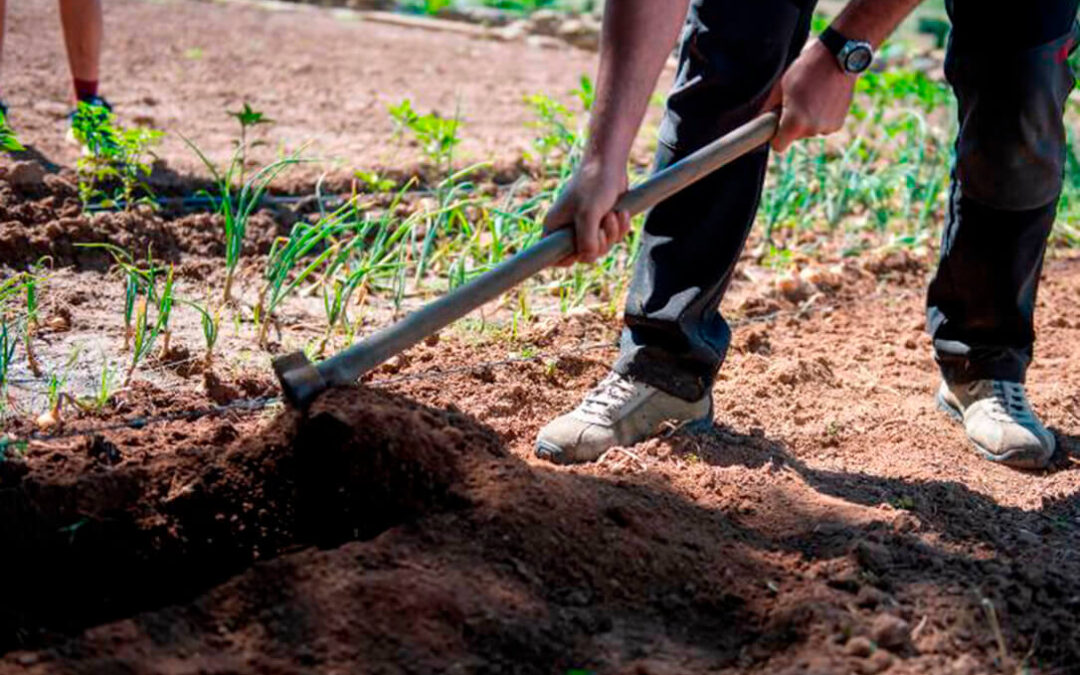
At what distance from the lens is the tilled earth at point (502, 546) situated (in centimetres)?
190

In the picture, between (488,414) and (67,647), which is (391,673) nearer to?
(67,647)

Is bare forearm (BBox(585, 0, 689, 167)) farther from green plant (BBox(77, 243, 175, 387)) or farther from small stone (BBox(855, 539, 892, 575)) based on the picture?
green plant (BBox(77, 243, 175, 387))

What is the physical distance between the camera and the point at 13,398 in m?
2.71

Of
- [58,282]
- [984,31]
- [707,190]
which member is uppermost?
[984,31]

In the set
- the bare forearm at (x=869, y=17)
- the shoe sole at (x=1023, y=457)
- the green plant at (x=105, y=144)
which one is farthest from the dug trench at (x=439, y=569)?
the green plant at (x=105, y=144)

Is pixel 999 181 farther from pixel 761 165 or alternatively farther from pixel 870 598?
pixel 870 598

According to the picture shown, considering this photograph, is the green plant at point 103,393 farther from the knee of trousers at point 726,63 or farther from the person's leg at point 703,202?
the knee of trousers at point 726,63

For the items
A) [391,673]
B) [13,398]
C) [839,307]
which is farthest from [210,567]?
[839,307]

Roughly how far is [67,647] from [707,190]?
1.53 meters

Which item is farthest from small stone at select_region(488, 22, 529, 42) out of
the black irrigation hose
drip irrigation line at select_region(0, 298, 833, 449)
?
drip irrigation line at select_region(0, 298, 833, 449)

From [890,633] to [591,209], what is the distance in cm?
88

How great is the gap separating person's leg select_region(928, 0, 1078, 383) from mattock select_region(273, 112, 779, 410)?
2.38ft

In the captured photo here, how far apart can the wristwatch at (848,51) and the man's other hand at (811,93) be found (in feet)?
0.04

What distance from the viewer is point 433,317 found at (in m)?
2.33
